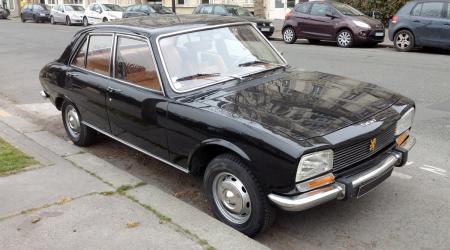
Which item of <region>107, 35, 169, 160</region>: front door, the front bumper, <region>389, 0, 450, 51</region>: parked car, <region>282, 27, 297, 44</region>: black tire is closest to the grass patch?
<region>107, 35, 169, 160</region>: front door

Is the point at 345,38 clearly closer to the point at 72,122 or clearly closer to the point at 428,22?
the point at 428,22

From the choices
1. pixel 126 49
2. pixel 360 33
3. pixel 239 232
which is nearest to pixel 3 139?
pixel 126 49

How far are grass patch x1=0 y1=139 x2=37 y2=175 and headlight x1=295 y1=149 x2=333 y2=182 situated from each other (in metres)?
3.14

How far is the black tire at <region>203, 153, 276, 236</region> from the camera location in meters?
3.54

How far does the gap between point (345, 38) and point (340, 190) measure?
13.1m

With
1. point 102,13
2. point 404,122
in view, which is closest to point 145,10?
point 102,13

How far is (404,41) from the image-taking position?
14.2m

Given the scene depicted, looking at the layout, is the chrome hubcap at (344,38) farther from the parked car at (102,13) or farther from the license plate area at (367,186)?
the parked car at (102,13)

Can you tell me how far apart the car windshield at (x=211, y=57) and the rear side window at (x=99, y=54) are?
96 cm

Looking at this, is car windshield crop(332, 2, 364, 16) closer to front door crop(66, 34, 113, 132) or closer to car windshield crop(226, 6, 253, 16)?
car windshield crop(226, 6, 253, 16)

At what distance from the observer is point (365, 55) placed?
13.5 metres

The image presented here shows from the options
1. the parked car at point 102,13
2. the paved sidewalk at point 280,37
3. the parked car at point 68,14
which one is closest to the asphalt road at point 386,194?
the paved sidewalk at point 280,37

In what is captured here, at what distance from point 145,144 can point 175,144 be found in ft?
1.83

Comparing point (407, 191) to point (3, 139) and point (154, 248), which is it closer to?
point (154, 248)
